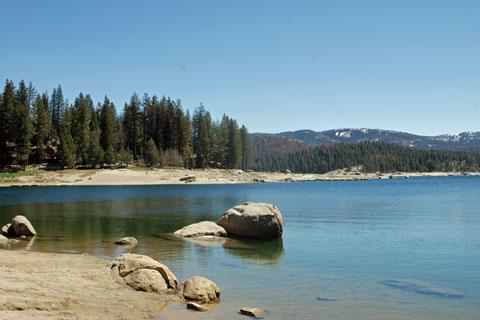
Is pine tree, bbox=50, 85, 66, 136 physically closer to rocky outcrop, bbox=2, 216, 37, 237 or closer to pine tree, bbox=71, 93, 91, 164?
pine tree, bbox=71, 93, 91, 164

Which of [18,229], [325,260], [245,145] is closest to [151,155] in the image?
[245,145]

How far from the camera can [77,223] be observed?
97.5 ft

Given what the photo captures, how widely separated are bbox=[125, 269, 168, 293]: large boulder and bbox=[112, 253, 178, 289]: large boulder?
0.15m

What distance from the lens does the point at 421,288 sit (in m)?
13.4

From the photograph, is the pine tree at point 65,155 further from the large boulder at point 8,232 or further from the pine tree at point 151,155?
the large boulder at point 8,232

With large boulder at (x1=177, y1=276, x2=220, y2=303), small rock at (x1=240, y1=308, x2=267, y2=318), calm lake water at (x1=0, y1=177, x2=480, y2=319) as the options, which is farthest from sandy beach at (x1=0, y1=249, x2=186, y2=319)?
small rock at (x1=240, y1=308, x2=267, y2=318)

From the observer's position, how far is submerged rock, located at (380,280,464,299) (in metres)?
12.7

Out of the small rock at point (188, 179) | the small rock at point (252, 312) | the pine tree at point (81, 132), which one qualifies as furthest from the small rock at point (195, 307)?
the pine tree at point (81, 132)

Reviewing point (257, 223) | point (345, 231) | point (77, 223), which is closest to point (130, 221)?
point (77, 223)

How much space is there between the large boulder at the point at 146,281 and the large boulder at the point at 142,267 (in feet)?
0.48

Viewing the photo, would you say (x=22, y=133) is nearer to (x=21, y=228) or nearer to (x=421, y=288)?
(x=21, y=228)

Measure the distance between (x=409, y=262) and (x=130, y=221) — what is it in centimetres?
2084

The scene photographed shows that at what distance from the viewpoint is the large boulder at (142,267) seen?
42.4 feet

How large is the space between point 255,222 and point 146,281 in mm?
11509
